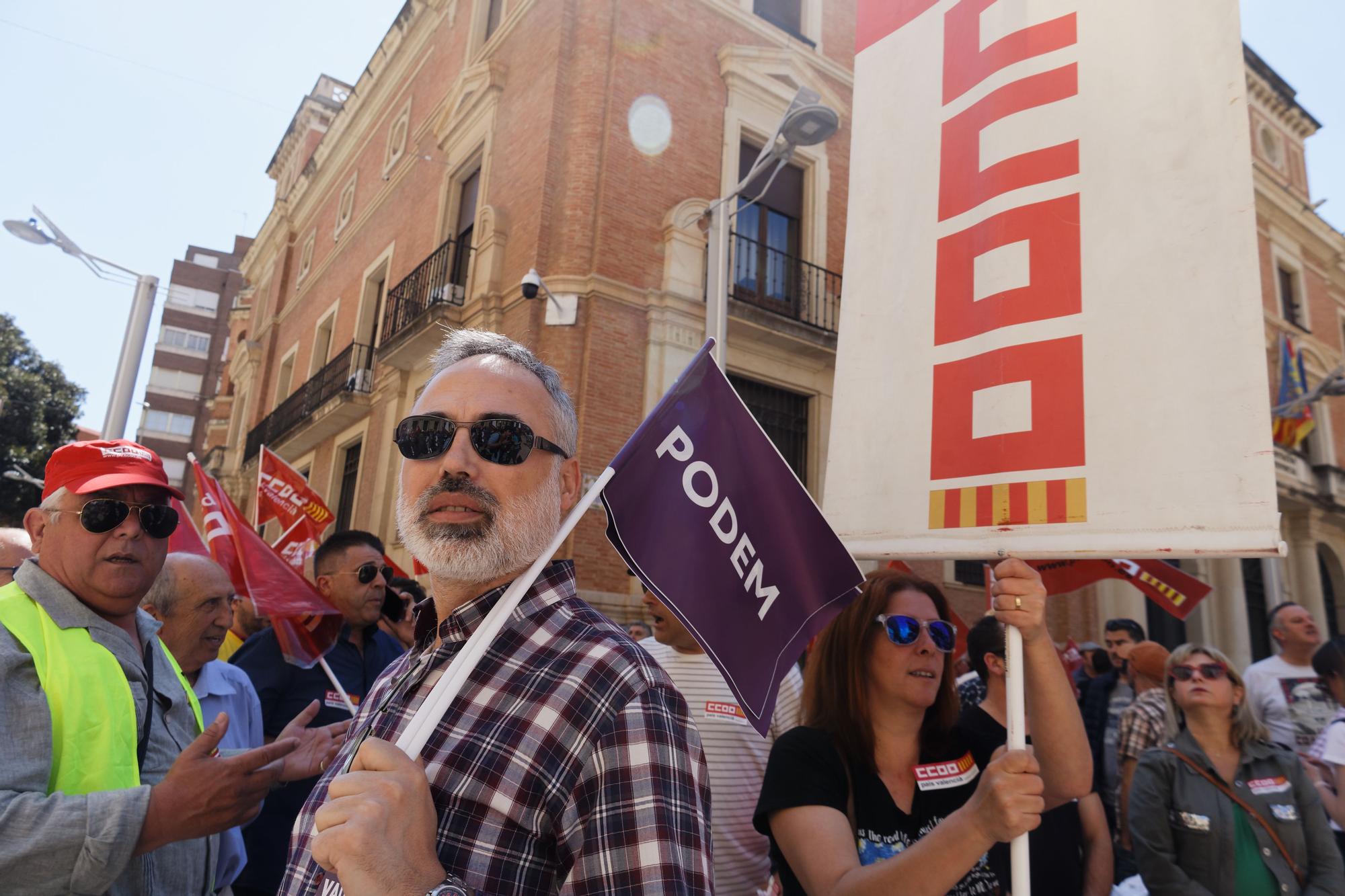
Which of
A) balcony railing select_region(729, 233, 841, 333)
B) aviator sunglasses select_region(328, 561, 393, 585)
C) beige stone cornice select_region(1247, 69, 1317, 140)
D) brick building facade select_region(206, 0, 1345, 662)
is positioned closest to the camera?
aviator sunglasses select_region(328, 561, 393, 585)

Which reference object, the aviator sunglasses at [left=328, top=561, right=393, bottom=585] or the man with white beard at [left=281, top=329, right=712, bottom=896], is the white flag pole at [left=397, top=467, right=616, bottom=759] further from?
the aviator sunglasses at [left=328, top=561, right=393, bottom=585]

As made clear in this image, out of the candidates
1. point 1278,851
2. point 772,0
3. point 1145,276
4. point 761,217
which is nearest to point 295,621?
point 1145,276

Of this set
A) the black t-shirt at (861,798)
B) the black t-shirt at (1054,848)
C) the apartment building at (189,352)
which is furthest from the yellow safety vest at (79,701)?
the apartment building at (189,352)

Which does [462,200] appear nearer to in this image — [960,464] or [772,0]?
[772,0]

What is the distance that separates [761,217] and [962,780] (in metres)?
12.5

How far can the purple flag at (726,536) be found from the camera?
1865 millimetres

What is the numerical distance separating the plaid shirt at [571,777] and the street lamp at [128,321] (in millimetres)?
10481

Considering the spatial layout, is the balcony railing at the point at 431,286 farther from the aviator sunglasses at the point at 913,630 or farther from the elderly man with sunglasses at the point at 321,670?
the aviator sunglasses at the point at 913,630

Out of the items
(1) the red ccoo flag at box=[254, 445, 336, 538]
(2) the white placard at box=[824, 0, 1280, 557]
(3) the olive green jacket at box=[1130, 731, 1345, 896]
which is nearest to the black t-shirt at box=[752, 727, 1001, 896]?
(2) the white placard at box=[824, 0, 1280, 557]

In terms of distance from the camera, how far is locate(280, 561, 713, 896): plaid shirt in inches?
50.3

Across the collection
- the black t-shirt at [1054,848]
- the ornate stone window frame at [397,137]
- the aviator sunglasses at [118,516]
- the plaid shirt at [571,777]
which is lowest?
the black t-shirt at [1054,848]

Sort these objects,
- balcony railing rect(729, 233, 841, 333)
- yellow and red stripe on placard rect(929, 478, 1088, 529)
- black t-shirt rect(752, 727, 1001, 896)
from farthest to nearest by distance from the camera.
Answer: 1. balcony railing rect(729, 233, 841, 333)
2. black t-shirt rect(752, 727, 1001, 896)
3. yellow and red stripe on placard rect(929, 478, 1088, 529)

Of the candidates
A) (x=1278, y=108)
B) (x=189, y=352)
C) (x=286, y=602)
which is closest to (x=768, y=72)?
(x=286, y=602)

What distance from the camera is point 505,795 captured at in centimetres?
133
